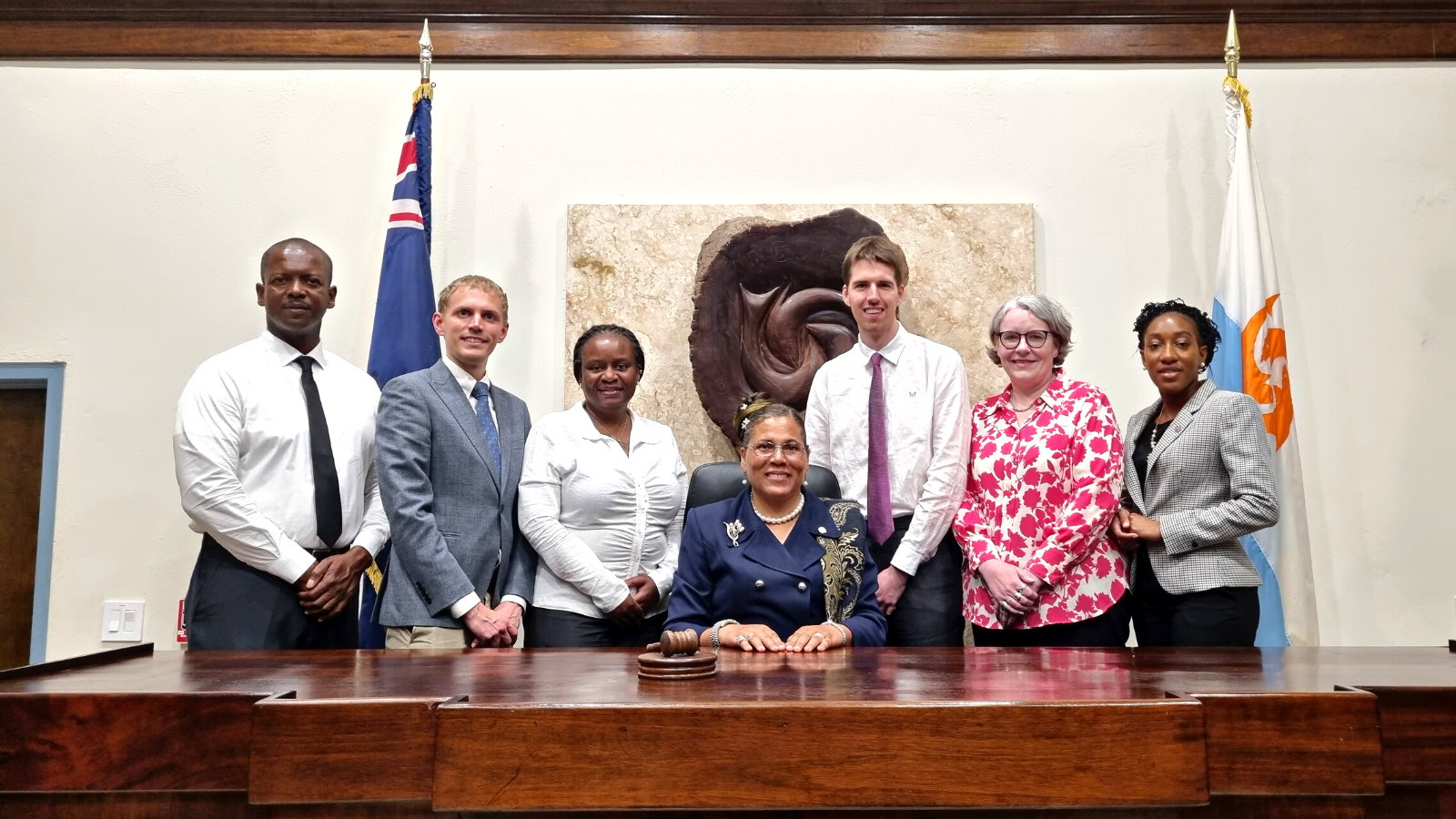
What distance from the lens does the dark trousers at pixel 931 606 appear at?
270cm

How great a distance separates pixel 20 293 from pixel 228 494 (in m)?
1.79

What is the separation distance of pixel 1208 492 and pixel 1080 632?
49 cm

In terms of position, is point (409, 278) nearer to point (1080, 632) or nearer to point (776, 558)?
point (776, 558)

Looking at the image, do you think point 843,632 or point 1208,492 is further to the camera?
point 1208,492

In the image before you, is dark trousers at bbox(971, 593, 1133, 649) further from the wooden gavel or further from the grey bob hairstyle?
the wooden gavel

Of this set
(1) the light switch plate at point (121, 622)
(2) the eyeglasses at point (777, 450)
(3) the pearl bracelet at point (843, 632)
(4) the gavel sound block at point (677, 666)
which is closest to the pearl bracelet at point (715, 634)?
(3) the pearl bracelet at point (843, 632)

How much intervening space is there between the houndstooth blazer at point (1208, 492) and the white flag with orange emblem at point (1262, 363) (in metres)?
0.77

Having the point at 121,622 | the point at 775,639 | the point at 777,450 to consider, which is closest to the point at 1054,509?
the point at 777,450

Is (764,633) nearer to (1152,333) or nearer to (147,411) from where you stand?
(1152,333)

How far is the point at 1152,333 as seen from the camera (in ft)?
9.14

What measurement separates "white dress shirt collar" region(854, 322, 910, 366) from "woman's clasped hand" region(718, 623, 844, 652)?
0.95 meters

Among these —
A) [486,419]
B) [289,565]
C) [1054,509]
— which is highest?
[486,419]

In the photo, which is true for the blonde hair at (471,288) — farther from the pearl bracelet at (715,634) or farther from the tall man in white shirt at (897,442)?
the pearl bracelet at (715,634)

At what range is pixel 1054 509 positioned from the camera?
262 cm
